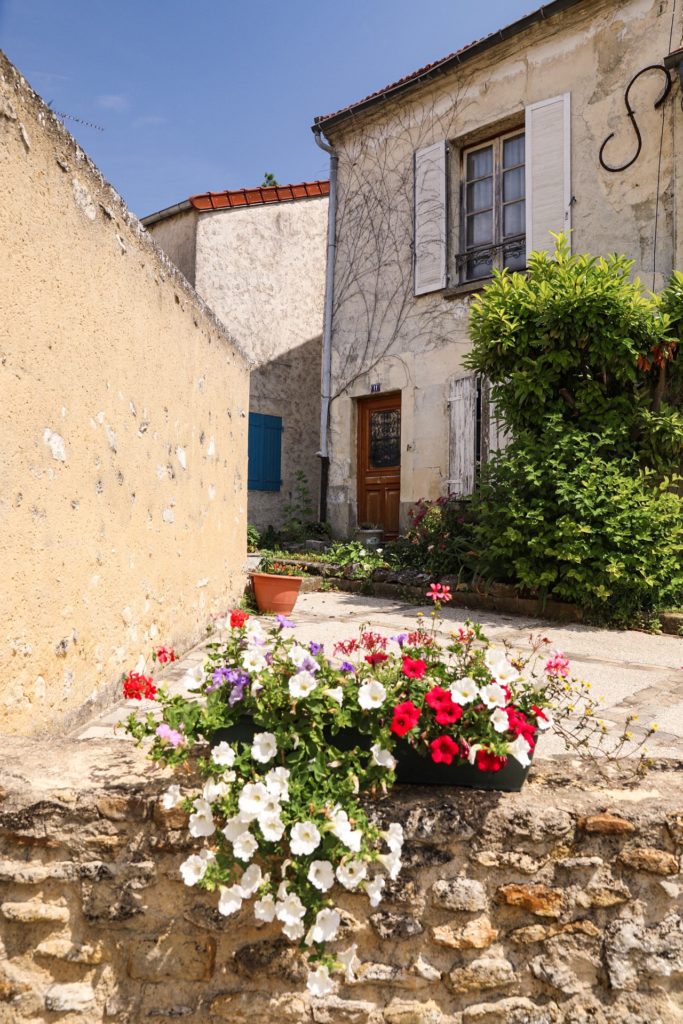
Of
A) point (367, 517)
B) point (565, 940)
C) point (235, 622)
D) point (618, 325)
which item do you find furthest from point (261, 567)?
point (565, 940)

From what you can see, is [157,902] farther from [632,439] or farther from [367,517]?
[367,517]

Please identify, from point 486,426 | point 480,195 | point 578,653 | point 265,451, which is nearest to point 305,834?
point 578,653

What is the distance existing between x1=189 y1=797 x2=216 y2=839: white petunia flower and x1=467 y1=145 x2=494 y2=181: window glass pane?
8407mm

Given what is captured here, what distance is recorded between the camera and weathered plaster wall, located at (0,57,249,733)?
2.00 m

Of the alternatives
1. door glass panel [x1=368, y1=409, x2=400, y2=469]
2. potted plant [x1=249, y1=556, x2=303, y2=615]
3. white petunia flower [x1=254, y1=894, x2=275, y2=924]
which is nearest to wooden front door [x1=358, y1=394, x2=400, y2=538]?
door glass panel [x1=368, y1=409, x2=400, y2=469]

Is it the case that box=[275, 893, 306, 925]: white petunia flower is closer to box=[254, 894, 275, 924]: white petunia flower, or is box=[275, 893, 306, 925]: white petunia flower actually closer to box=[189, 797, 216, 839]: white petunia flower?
box=[254, 894, 275, 924]: white petunia flower

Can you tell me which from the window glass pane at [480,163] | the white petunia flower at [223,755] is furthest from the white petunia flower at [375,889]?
the window glass pane at [480,163]

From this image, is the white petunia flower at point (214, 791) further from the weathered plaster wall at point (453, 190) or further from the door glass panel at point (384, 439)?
the door glass panel at point (384, 439)

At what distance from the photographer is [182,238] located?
980 cm

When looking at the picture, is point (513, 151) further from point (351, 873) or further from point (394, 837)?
point (351, 873)

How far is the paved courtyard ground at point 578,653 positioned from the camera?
106 inches

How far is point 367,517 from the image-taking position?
30.3 ft

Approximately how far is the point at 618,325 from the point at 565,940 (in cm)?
462

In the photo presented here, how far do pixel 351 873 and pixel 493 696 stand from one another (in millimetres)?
544
